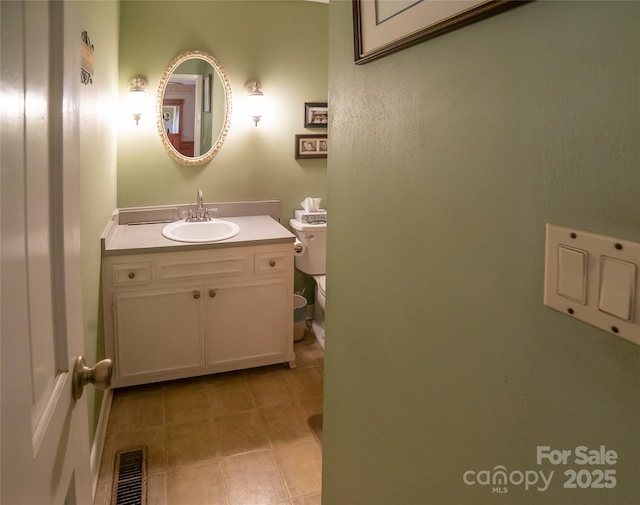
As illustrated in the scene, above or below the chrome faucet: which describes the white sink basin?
below

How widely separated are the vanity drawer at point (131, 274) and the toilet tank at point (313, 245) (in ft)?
3.45

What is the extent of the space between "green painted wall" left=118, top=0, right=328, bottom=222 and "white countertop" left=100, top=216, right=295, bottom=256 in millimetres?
267

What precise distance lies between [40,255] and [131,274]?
6.42 feet

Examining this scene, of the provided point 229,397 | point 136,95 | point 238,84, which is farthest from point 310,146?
point 229,397

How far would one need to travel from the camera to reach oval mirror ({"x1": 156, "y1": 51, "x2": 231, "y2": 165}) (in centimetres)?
302

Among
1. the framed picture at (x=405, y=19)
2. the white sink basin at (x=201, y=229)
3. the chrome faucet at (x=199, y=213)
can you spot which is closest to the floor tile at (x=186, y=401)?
the white sink basin at (x=201, y=229)

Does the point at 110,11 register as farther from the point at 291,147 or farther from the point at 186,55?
the point at 291,147

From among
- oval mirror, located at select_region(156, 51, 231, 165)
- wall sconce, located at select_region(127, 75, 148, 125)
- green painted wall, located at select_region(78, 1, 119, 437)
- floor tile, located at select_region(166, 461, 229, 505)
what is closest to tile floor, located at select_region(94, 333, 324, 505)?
floor tile, located at select_region(166, 461, 229, 505)

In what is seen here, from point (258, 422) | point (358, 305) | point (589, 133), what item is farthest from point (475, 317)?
point (258, 422)

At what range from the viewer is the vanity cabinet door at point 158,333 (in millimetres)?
2574

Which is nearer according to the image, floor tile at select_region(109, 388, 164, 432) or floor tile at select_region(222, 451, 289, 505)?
floor tile at select_region(222, 451, 289, 505)

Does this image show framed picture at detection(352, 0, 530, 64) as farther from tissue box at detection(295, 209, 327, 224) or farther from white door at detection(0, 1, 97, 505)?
tissue box at detection(295, 209, 327, 224)

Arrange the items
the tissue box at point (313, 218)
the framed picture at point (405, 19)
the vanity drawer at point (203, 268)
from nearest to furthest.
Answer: the framed picture at point (405, 19) → the vanity drawer at point (203, 268) → the tissue box at point (313, 218)

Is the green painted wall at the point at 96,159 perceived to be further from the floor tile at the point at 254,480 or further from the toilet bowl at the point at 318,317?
the toilet bowl at the point at 318,317
